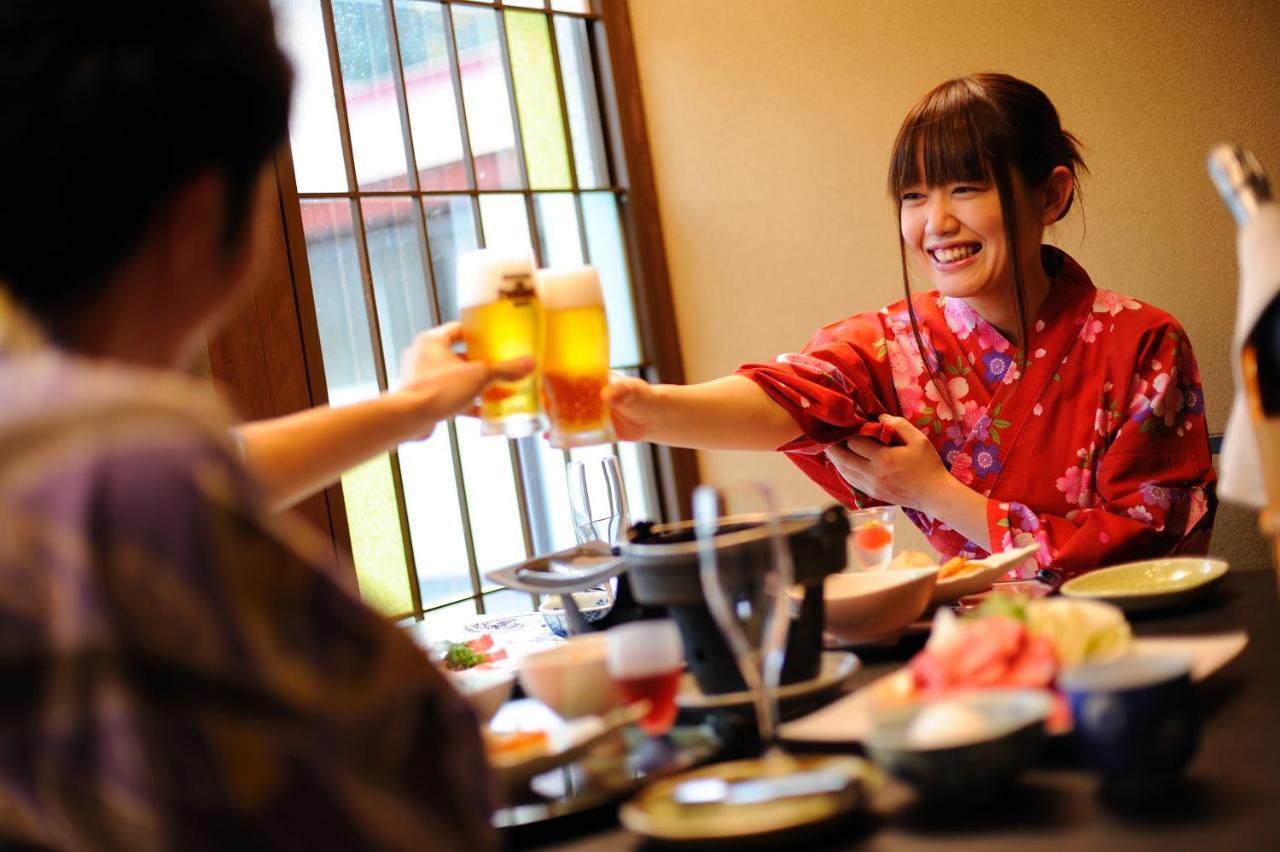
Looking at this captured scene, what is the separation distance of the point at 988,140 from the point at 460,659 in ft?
4.23

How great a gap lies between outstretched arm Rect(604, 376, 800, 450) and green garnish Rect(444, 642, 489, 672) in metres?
0.44

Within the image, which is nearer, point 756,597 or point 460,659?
point 756,597

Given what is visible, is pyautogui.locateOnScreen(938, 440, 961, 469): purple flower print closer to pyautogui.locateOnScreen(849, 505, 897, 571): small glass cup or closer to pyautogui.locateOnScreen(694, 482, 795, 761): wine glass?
pyautogui.locateOnScreen(849, 505, 897, 571): small glass cup

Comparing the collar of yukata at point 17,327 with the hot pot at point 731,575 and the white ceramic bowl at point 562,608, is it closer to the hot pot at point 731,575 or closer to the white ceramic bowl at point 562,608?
the hot pot at point 731,575

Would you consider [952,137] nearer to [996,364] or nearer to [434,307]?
[996,364]

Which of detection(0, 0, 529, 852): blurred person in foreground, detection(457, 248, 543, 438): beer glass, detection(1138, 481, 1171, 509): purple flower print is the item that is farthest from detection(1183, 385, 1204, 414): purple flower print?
detection(0, 0, 529, 852): blurred person in foreground

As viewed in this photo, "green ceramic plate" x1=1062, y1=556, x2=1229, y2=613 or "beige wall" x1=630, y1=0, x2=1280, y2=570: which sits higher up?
"beige wall" x1=630, y1=0, x2=1280, y2=570

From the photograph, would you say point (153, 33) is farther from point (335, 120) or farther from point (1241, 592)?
point (335, 120)

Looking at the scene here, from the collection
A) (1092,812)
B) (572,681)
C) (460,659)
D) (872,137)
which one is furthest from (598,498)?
(872,137)

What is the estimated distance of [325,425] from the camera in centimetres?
142

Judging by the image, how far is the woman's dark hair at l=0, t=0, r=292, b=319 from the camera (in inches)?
28.0

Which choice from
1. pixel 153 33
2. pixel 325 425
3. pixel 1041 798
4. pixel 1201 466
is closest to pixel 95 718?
pixel 153 33

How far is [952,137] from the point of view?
228 cm

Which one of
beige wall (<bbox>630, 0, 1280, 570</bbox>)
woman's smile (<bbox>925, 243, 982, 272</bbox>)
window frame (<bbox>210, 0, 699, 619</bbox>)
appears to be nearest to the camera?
woman's smile (<bbox>925, 243, 982, 272</bbox>)
